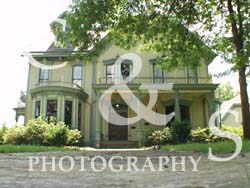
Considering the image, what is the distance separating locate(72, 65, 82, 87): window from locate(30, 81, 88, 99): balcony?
0.52 m

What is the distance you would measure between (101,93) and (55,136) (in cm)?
500

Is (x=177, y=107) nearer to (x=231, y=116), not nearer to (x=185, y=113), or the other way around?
(x=185, y=113)

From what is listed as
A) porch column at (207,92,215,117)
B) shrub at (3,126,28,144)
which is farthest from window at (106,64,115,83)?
shrub at (3,126,28,144)

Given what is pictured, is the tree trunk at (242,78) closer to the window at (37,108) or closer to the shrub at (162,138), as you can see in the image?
the shrub at (162,138)

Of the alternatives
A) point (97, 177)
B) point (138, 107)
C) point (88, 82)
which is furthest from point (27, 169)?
point (88, 82)

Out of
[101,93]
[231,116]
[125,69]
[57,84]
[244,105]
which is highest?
[125,69]

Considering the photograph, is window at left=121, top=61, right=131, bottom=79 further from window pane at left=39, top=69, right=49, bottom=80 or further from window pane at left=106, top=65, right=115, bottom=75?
window pane at left=39, top=69, right=49, bottom=80

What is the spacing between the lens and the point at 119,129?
2047 cm

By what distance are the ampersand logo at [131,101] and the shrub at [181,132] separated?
3238 mm

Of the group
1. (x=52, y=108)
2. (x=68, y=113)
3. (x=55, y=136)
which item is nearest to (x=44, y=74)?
(x=52, y=108)

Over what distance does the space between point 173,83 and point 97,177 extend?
15.5 m

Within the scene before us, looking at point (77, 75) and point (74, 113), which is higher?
point (77, 75)

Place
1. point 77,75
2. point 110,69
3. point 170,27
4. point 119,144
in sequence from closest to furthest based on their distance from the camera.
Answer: point 170,27 < point 119,144 < point 110,69 < point 77,75

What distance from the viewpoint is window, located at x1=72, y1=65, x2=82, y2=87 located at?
21422 millimetres
